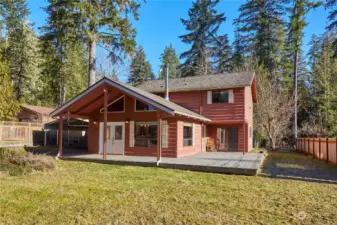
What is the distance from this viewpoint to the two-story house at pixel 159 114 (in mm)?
11422

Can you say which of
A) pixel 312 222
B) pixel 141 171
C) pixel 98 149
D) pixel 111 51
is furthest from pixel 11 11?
pixel 312 222

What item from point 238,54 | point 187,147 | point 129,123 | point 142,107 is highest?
point 238,54

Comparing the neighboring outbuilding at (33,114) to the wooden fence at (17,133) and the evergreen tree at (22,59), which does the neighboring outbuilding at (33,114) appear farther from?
the wooden fence at (17,133)

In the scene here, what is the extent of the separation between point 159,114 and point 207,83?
697 cm

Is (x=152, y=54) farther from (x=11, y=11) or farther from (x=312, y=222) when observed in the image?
(x=312, y=222)

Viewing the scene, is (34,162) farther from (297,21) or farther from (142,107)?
(297,21)

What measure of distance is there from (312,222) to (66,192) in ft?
17.5

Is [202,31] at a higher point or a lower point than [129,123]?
higher

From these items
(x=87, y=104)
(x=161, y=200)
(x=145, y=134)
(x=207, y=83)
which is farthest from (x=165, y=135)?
(x=161, y=200)

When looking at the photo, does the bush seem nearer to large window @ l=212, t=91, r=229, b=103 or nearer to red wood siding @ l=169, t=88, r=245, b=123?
red wood siding @ l=169, t=88, r=245, b=123

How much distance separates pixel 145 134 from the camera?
12805mm

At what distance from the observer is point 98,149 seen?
13906mm

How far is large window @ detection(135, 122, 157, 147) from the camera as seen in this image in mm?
12508

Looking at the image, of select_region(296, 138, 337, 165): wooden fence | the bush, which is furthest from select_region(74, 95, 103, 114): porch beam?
select_region(296, 138, 337, 165): wooden fence
